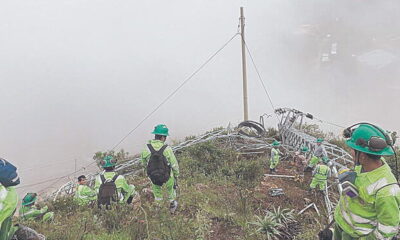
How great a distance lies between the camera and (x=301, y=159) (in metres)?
9.14

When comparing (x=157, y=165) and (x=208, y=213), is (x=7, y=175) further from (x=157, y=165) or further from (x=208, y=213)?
(x=208, y=213)

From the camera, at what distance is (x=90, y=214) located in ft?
14.0

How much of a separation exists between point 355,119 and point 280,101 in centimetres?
2891

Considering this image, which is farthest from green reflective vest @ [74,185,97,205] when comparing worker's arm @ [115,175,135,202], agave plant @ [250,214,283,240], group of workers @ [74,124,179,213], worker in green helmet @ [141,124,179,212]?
agave plant @ [250,214,283,240]

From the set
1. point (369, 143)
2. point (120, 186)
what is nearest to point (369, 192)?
point (369, 143)

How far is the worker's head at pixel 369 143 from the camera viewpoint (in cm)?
210

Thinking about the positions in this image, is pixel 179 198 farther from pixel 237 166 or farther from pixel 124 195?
pixel 237 166

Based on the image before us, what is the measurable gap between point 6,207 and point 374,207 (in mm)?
3010

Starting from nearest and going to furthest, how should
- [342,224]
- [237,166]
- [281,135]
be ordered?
[342,224] < [237,166] < [281,135]

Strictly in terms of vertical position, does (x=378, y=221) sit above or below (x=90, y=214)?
above

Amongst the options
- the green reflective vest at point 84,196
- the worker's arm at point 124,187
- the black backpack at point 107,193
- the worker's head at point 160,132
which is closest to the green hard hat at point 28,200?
the green reflective vest at point 84,196

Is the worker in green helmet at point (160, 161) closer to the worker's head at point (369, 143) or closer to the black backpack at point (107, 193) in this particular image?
the black backpack at point (107, 193)

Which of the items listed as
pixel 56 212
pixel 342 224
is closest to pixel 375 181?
pixel 342 224

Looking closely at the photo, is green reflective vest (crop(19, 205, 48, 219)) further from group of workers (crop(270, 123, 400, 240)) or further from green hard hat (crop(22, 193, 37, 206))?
group of workers (crop(270, 123, 400, 240))
